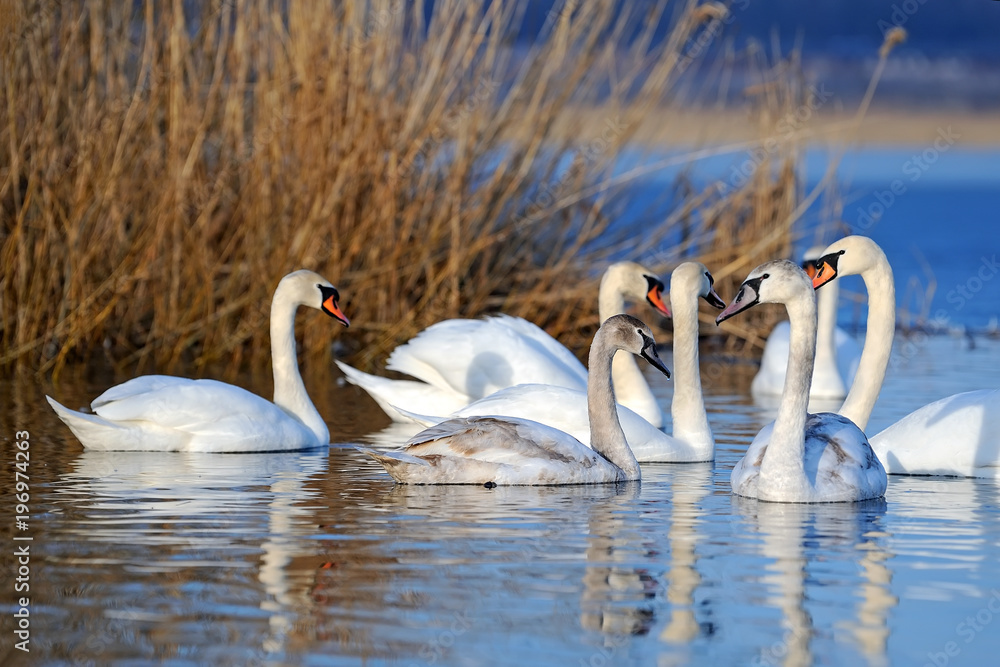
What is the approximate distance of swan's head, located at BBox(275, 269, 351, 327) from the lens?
10.1 metres

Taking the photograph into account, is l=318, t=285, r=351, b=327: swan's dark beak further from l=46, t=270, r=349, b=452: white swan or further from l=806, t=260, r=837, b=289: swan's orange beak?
l=806, t=260, r=837, b=289: swan's orange beak

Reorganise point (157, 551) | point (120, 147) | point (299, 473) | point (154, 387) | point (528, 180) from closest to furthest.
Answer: point (157, 551), point (299, 473), point (154, 387), point (120, 147), point (528, 180)

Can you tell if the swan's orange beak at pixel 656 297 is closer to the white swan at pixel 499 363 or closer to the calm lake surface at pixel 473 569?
the white swan at pixel 499 363

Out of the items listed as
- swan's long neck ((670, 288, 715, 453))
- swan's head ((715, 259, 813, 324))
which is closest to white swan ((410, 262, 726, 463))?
swan's long neck ((670, 288, 715, 453))

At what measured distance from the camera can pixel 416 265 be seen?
43.1 ft

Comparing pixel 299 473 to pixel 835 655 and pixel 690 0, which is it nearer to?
pixel 835 655

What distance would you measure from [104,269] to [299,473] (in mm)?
4902

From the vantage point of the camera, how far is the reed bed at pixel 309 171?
1194cm

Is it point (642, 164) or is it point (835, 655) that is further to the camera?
point (642, 164)

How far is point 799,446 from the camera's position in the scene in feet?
24.4

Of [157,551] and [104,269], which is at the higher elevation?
[104,269]

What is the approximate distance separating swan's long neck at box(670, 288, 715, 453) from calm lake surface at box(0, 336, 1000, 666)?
22.5 inches

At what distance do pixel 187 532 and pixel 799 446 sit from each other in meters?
2.56

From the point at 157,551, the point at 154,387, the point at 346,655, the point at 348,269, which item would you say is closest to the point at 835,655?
the point at 346,655
